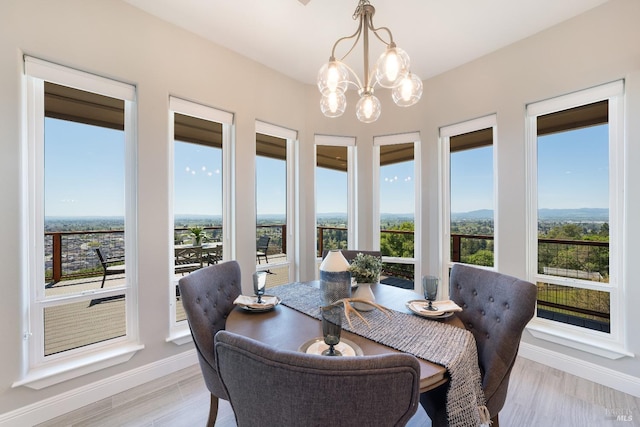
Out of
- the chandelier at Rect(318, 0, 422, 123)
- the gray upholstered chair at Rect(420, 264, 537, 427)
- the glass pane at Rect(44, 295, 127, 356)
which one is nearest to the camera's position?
the gray upholstered chair at Rect(420, 264, 537, 427)

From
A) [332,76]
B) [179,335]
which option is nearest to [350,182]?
[332,76]

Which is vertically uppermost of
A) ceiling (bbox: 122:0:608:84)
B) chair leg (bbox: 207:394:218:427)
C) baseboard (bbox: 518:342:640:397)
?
ceiling (bbox: 122:0:608:84)

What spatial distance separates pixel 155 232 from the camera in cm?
228

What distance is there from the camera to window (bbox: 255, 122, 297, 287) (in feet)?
10.3

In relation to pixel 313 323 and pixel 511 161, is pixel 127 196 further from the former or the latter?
pixel 511 161

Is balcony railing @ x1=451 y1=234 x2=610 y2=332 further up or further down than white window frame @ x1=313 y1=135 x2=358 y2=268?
further down

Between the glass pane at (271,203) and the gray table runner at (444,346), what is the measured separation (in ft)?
5.35

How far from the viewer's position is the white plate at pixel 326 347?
3.66 ft

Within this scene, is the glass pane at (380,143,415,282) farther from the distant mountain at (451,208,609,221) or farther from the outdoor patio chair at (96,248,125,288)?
the outdoor patio chair at (96,248,125,288)

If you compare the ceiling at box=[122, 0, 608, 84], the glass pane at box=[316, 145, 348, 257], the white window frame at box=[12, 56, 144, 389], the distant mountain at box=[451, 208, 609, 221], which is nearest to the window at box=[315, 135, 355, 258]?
the glass pane at box=[316, 145, 348, 257]

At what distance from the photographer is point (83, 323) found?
6.84 ft

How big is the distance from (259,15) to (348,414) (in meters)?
2.73

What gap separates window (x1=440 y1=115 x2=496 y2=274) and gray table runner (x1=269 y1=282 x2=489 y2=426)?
1.98 meters

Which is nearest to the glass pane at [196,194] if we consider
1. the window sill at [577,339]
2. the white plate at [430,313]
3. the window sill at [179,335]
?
the window sill at [179,335]
